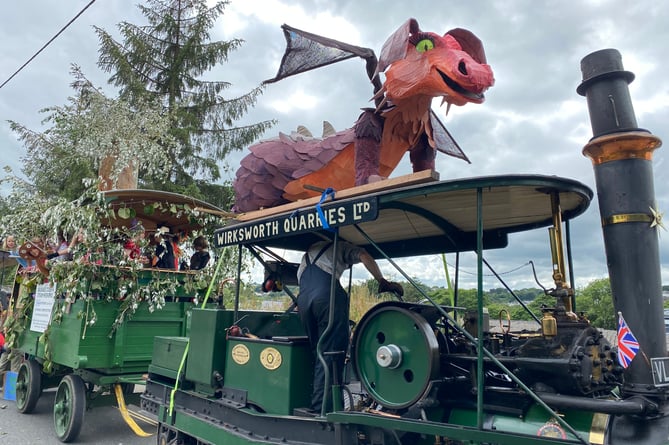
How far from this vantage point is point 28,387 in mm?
7582

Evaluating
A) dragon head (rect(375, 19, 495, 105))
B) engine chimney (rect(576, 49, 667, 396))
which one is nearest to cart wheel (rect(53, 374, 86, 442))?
dragon head (rect(375, 19, 495, 105))

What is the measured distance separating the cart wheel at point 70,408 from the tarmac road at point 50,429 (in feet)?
0.52

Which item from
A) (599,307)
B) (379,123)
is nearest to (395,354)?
(379,123)

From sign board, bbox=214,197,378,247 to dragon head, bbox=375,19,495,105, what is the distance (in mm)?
1058

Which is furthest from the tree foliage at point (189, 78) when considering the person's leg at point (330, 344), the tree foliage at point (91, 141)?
the person's leg at point (330, 344)

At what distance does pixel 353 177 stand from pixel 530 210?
1561mm

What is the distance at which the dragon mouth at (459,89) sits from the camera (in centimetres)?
391

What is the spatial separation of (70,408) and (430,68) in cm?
580

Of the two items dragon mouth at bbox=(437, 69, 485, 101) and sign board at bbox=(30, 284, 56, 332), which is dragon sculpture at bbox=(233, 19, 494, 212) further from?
sign board at bbox=(30, 284, 56, 332)

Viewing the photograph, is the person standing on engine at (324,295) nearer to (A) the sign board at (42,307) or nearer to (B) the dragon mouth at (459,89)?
(B) the dragon mouth at (459,89)

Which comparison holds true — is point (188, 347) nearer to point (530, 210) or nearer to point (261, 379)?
point (261, 379)

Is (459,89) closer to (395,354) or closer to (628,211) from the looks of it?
(628,211)

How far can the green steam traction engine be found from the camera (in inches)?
120

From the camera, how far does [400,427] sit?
3350 mm
